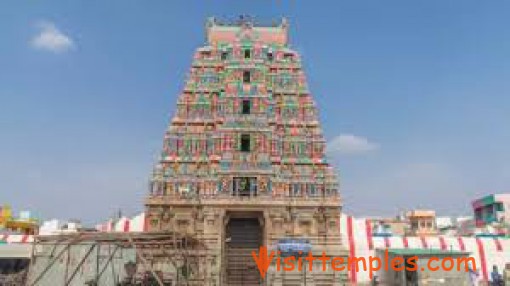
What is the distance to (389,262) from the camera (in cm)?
2684

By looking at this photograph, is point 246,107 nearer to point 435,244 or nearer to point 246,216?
point 246,216

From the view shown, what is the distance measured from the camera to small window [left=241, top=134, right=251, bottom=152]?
1298 inches

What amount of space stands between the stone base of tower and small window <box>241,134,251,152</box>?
4465 millimetres

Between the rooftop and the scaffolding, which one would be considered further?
the rooftop

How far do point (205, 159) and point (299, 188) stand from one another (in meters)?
7.81

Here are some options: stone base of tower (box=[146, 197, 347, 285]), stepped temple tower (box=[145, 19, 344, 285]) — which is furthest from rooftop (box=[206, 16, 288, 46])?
stone base of tower (box=[146, 197, 347, 285])

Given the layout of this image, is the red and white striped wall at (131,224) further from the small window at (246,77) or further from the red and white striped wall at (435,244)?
the red and white striped wall at (435,244)

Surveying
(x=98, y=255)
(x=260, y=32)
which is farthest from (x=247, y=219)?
(x=260, y=32)

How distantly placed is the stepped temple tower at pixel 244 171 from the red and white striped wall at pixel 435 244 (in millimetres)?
7673

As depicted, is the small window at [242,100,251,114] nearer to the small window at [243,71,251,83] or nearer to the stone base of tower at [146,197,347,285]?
the small window at [243,71,251,83]

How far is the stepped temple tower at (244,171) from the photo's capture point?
30328mm

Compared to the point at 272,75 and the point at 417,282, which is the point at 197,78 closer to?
the point at 272,75

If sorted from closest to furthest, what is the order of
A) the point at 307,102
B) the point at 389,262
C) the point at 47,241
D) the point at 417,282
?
the point at 47,241, the point at 417,282, the point at 389,262, the point at 307,102

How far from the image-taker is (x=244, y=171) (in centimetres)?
3138
